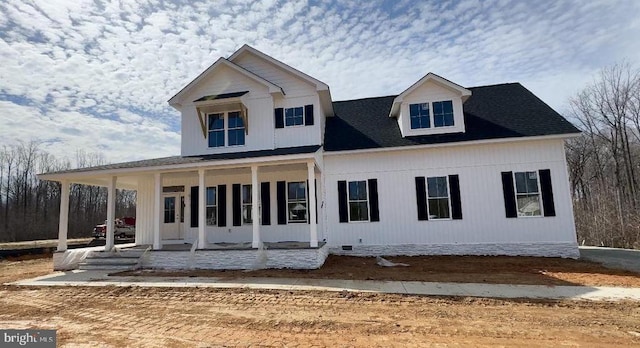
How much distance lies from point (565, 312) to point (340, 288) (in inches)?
170

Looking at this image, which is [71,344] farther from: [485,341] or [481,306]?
[481,306]

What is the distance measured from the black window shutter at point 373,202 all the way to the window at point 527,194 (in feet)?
16.3

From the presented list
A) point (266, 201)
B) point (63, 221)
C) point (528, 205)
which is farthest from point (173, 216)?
point (528, 205)

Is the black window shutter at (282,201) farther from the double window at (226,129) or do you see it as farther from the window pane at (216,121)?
the window pane at (216,121)

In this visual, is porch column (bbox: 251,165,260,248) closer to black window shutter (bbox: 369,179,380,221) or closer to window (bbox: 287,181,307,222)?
window (bbox: 287,181,307,222)

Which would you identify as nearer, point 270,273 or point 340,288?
point 340,288

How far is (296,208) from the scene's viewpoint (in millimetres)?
13633

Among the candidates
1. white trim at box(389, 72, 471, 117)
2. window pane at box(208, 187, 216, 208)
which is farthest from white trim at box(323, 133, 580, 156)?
window pane at box(208, 187, 216, 208)

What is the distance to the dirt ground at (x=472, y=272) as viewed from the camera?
8805 millimetres

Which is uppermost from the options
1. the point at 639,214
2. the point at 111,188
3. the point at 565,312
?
the point at 111,188

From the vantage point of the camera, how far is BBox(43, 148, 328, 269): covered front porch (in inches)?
431

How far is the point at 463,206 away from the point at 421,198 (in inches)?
59.7

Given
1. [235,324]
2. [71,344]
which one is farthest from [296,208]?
[71,344]

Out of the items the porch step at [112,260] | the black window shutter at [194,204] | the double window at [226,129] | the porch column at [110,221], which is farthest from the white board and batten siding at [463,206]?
the porch column at [110,221]
